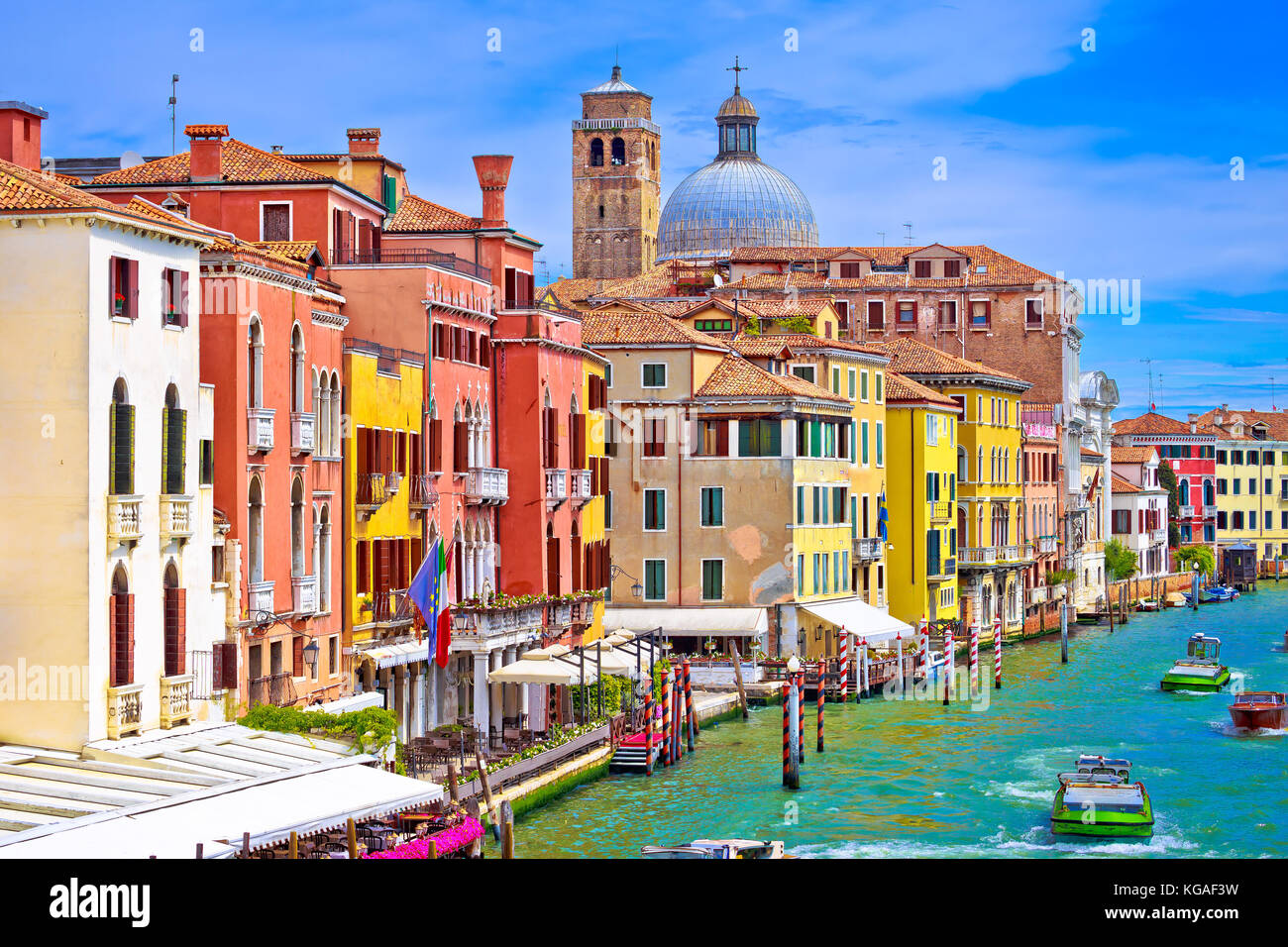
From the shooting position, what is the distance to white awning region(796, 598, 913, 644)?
4234 centimetres

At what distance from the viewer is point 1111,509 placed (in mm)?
78688

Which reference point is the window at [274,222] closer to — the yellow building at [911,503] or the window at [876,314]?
the yellow building at [911,503]

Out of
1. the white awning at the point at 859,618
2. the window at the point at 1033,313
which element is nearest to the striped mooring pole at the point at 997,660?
the white awning at the point at 859,618

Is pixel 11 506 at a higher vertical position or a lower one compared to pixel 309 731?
higher

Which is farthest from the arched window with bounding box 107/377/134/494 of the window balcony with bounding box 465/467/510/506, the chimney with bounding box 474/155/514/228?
the chimney with bounding box 474/155/514/228

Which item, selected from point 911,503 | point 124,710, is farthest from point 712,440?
point 124,710

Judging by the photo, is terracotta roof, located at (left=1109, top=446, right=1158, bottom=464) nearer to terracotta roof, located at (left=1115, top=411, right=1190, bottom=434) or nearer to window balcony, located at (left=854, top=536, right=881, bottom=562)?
terracotta roof, located at (left=1115, top=411, right=1190, bottom=434)

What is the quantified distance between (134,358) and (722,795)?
42.6ft

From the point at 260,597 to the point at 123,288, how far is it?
473 centimetres

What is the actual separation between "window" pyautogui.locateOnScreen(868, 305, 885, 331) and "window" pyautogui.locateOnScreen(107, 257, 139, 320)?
4671 cm

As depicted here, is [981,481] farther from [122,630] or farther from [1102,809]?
[122,630]

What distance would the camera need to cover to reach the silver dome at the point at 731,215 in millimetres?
81125
